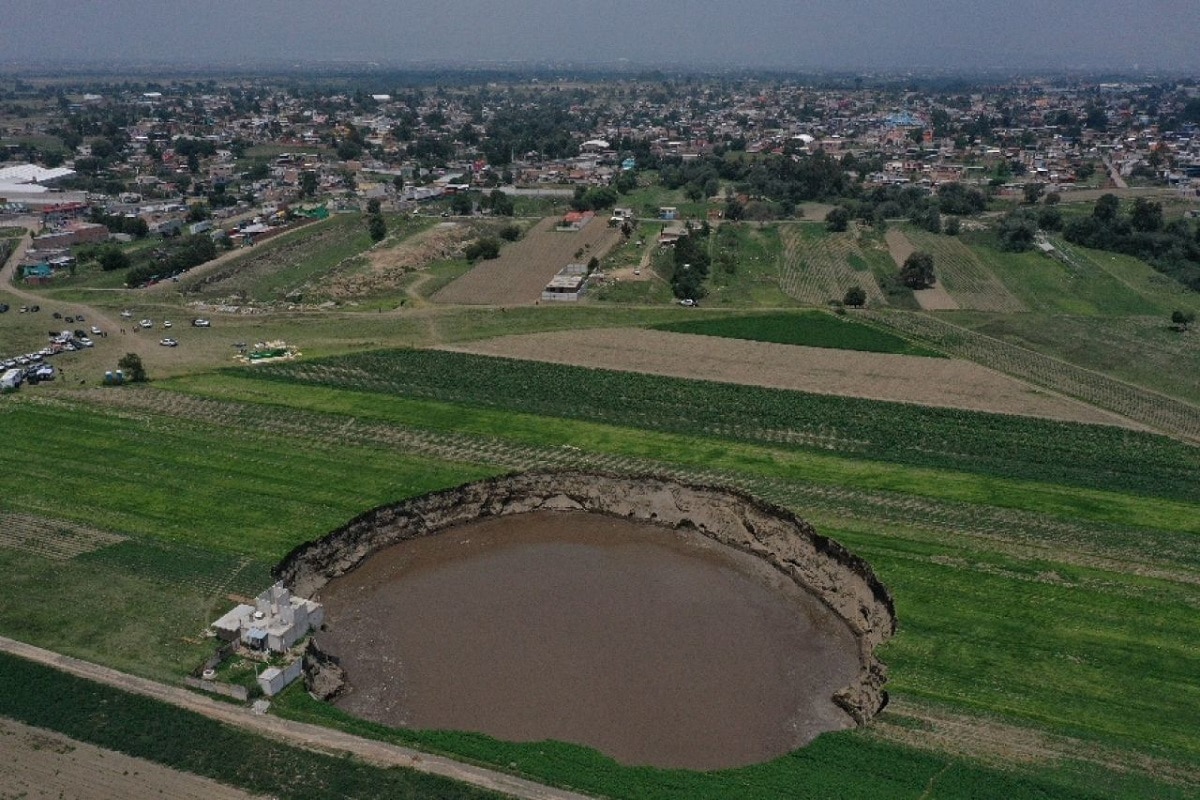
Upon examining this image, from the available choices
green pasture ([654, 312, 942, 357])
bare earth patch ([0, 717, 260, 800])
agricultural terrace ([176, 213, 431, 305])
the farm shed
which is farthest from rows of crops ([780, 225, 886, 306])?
bare earth patch ([0, 717, 260, 800])

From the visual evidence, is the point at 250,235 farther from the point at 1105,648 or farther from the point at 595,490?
the point at 1105,648

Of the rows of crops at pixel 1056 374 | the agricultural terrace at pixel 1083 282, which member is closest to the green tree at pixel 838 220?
the agricultural terrace at pixel 1083 282

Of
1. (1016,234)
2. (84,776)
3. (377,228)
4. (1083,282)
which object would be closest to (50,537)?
(84,776)

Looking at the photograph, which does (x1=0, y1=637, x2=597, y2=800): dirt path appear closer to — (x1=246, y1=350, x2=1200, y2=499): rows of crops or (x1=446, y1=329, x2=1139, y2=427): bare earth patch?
(x1=246, y1=350, x2=1200, y2=499): rows of crops

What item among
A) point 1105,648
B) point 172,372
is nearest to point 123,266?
point 172,372

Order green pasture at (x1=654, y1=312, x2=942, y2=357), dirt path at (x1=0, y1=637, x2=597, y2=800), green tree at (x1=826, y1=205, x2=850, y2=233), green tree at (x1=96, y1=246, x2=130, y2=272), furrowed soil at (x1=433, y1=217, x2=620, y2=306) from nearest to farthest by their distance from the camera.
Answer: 1. dirt path at (x1=0, y1=637, x2=597, y2=800)
2. green pasture at (x1=654, y1=312, x2=942, y2=357)
3. furrowed soil at (x1=433, y1=217, x2=620, y2=306)
4. green tree at (x1=96, y1=246, x2=130, y2=272)
5. green tree at (x1=826, y1=205, x2=850, y2=233)

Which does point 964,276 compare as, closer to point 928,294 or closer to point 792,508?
point 928,294

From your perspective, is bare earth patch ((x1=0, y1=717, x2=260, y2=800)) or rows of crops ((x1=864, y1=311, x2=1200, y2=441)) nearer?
bare earth patch ((x1=0, y1=717, x2=260, y2=800))
